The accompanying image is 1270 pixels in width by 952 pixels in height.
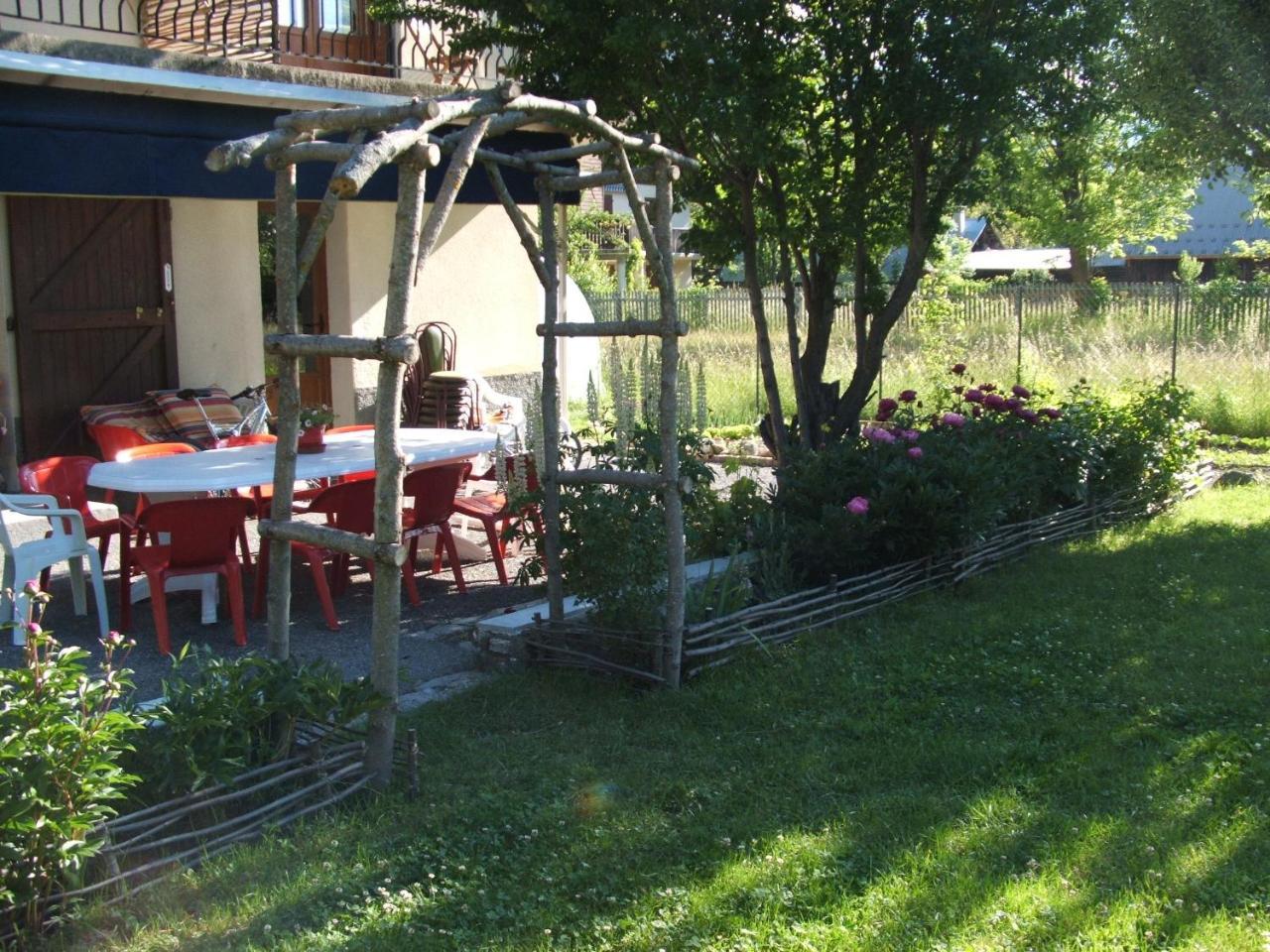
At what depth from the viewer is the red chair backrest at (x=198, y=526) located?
6.10 metres

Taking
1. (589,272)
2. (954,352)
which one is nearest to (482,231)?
(954,352)

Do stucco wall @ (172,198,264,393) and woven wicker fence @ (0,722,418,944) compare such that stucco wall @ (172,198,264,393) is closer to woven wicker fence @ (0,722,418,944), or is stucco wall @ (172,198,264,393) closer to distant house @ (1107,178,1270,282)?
woven wicker fence @ (0,722,418,944)

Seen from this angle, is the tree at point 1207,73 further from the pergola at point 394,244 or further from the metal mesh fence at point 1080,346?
the pergola at point 394,244

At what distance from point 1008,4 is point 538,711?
5.57m

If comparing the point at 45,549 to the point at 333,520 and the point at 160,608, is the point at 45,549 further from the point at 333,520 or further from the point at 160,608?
the point at 333,520

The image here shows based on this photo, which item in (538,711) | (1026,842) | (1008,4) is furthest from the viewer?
(1008,4)

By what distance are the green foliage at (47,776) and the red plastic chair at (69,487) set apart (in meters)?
3.50

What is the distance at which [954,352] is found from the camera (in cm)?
1506

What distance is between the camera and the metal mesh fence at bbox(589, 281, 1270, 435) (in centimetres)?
1444

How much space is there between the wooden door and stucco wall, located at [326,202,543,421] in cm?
179

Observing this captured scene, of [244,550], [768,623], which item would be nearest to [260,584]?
[244,550]

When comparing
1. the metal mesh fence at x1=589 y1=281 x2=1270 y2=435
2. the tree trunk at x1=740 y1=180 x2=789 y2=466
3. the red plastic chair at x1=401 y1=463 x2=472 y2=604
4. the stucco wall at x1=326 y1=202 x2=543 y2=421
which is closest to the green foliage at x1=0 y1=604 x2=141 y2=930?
the red plastic chair at x1=401 y1=463 x2=472 y2=604

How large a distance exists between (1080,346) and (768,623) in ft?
35.7

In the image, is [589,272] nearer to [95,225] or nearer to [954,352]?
[954,352]
